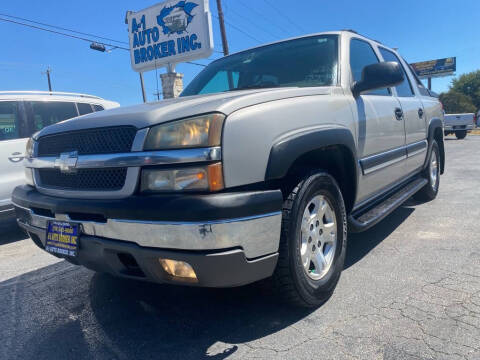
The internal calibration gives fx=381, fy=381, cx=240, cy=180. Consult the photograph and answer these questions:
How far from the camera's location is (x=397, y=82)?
2.84 metres

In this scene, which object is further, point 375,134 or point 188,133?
point 375,134

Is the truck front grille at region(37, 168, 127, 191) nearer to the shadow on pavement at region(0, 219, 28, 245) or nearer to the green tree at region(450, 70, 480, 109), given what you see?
the shadow on pavement at region(0, 219, 28, 245)

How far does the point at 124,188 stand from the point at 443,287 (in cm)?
222

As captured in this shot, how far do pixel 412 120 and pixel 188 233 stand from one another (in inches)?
130

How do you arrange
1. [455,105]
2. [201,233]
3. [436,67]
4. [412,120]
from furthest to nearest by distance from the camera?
[436,67] → [455,105] → [412,120] → [201,233]

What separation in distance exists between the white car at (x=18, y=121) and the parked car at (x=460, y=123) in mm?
19417

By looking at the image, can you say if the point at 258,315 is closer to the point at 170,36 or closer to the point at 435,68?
the point at 170,36

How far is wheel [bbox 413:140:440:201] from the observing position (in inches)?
200

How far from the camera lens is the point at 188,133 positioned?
73.4 inches

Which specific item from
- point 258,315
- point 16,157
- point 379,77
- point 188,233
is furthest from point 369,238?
point 16,157

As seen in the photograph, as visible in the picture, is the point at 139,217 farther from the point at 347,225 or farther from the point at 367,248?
the point at 367,248

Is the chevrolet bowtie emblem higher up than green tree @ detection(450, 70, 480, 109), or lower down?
lower down

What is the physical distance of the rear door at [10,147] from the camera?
4.64 m

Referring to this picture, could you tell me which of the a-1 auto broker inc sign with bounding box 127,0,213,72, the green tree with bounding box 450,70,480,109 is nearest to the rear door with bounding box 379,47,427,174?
the a-1 auto broker inc sign with bounding box 127,0,213,72
